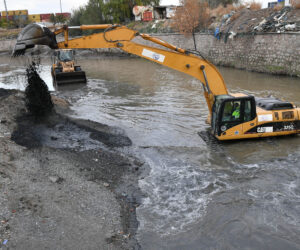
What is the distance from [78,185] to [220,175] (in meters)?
3.75

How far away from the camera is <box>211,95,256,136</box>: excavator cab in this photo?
9141 millimetres

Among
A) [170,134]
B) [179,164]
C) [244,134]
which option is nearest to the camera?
[179,164]

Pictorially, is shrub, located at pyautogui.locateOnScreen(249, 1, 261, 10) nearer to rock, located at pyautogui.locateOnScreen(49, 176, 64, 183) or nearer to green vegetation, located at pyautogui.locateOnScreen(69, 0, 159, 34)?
green vegetation, located at pyautogui.locateOnScreen(69, 0, 159, 34)

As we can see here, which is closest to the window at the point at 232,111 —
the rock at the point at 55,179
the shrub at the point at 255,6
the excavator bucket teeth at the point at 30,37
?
the rock at the point at 55,179

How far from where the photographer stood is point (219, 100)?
9258 millimetres

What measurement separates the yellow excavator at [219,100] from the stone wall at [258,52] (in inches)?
509

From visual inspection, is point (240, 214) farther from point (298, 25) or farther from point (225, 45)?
point (225, 45)

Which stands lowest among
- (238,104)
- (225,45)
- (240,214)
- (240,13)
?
(240,214)

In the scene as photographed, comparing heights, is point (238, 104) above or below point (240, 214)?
above

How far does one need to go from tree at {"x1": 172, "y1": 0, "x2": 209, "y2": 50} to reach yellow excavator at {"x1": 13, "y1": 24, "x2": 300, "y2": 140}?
80.8 ft

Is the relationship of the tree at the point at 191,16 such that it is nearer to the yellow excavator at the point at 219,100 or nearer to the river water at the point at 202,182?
the river water at the point at 202,182

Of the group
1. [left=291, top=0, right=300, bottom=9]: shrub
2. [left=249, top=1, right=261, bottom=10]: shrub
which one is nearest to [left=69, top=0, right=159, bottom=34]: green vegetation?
[left=249, top=1, right=261, bottom=10]: shrub

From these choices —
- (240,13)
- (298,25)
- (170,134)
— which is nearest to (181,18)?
(240,13)

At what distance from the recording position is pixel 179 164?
8.71 m
